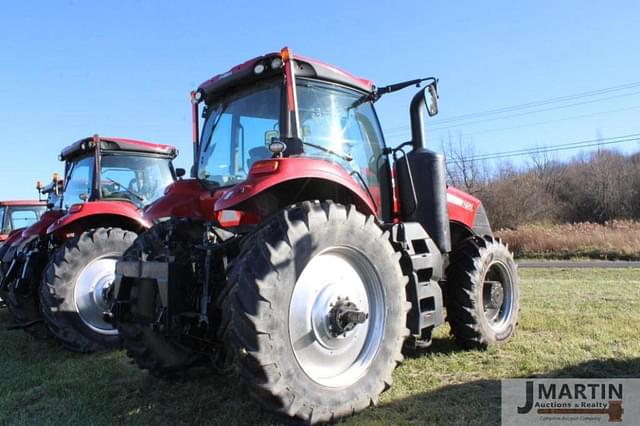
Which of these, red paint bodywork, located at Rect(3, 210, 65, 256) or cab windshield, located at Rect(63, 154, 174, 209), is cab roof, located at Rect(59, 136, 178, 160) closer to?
cab windshield, located at Rect(63, 154, 174, 209)

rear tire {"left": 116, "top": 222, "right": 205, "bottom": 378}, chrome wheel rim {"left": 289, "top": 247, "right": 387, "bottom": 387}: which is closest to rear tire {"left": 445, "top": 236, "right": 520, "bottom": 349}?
chrome wheel rim {"left": 289, "top": 247, "right": 387, "bottom": 387}

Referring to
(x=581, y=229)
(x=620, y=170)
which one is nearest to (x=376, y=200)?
(x=581, y=229)

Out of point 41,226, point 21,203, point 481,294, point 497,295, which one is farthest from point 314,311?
point 21,203

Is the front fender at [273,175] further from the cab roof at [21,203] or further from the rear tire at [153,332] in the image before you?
the cab roof at [21,203]

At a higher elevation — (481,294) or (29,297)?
(481,294)

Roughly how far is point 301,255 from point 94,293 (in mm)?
3709

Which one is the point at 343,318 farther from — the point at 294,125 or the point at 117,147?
the point at 117,147

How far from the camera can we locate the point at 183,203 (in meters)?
4.19

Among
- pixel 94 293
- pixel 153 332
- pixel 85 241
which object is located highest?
pixel 85 241

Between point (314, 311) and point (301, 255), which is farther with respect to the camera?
point (314, 311)

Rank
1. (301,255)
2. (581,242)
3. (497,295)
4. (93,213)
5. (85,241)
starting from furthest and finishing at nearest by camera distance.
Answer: (581,242) < (93,213) < (85,241) < (497,295) < (301,255)

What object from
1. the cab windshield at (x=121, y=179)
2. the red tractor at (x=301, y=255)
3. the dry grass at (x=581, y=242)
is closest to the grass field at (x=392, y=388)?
the red tractor at (x=301, y=255)

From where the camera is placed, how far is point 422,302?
152 inches

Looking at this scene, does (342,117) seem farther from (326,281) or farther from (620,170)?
(620,170)
